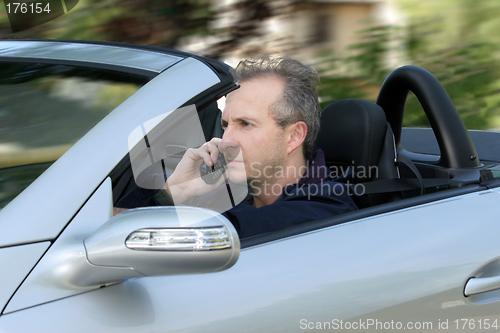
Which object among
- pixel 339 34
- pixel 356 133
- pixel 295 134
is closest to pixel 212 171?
pixel 295 134

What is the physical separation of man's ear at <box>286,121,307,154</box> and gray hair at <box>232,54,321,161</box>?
2 cm

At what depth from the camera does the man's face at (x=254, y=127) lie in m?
1.78

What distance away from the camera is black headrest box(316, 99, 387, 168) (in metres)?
2.12

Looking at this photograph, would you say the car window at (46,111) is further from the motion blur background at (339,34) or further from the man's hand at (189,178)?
the motion blur background at (339,34)

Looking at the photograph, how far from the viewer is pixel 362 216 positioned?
1.43 m

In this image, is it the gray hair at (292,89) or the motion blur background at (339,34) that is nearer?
the gray hair at (292,89)

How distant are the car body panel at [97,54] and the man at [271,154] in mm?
285

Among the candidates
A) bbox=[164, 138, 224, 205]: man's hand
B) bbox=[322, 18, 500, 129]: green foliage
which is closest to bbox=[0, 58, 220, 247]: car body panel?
bbox=[164, 138, 224, 205]: man's hand

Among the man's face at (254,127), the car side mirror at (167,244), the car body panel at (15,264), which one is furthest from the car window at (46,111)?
the man's face at (254,127)

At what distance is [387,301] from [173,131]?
2.17ft

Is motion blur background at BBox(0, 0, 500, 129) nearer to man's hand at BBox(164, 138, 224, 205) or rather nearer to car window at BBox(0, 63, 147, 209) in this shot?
man's hand at BBox(164, 138, 224, 205)

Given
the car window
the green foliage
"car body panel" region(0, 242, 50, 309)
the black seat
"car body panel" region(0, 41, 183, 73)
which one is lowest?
the green foliage

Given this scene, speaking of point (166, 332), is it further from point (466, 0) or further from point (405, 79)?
point (466, 0)

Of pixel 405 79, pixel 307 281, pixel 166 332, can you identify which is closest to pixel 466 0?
pixel 405 79
